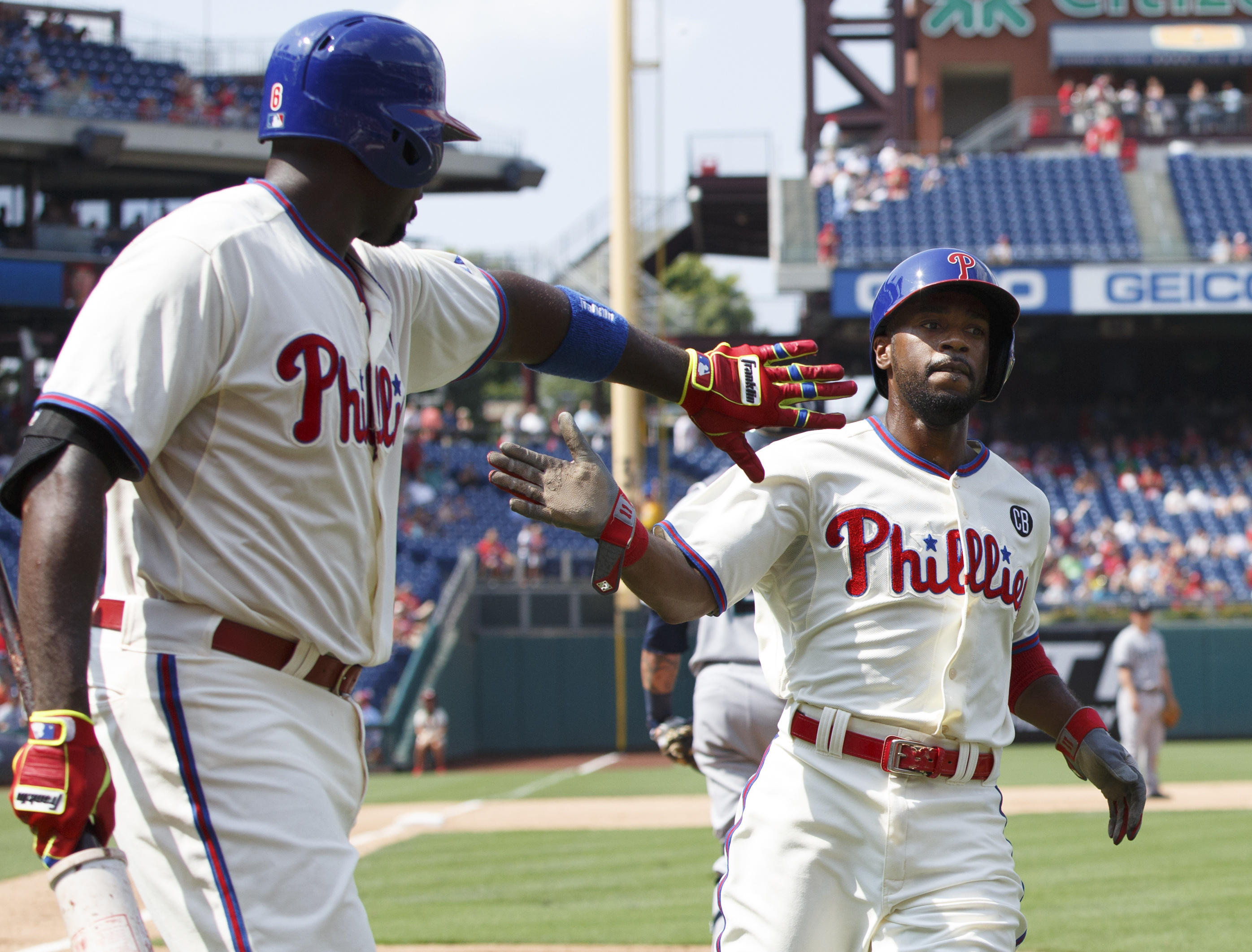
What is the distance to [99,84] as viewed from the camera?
26500 millimetres

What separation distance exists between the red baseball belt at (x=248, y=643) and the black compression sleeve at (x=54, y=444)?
0.79 feet

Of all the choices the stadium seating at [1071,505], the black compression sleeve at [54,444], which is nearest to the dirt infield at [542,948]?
the black compression sleeve at [54,444]

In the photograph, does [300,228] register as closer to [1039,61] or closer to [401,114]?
[401,114]

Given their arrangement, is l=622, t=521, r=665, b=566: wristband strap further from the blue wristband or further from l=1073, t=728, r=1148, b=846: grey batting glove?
l=1073, t=728, r=1148, b=846: grey batting glove

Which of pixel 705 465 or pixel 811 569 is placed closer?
pixel 811 569

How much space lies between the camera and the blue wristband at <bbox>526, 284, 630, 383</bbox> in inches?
111

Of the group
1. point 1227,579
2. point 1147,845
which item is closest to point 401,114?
point 1147,845

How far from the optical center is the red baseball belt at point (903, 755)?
2.83 meters

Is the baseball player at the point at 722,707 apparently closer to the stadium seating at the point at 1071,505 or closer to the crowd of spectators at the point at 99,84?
the stadium seating at the point at 1071,505

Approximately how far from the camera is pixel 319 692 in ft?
7.13

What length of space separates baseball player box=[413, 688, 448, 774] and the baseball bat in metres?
14.5

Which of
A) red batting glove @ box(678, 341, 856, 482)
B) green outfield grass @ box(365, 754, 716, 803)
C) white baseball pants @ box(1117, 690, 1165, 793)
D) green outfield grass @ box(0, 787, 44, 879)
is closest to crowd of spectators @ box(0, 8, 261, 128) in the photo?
green outfield grass @ box(365, 754, 716, 803)

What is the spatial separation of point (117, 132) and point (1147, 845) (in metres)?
21.2

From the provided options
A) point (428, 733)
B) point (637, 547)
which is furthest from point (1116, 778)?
point (428, 733)
